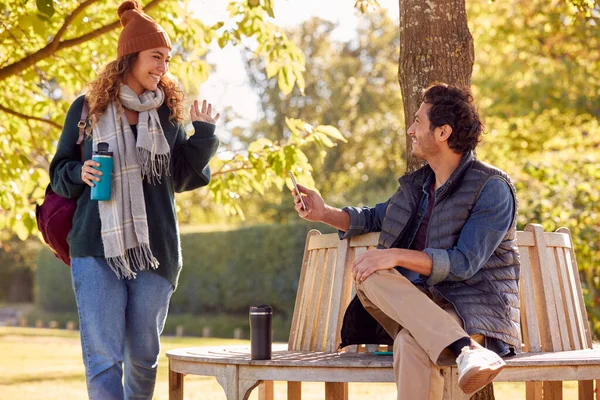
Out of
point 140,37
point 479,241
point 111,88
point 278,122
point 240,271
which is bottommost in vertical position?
point 479,241

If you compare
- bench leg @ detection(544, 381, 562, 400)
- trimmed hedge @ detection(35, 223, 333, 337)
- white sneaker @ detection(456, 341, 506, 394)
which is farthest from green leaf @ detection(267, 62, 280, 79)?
trimmed hedge @ detection(35, 223, 333, 337)

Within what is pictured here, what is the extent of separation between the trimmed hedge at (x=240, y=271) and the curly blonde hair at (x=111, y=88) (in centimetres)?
1382

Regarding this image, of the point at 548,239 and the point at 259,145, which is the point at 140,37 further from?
the point at 259,145

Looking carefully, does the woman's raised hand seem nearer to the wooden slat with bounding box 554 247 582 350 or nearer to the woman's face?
the woman's face

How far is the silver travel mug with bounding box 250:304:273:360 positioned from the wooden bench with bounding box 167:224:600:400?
0.05 m

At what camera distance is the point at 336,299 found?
4422 millimetres

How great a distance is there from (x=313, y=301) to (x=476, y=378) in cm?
153

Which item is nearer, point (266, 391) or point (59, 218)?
point (59, 218)

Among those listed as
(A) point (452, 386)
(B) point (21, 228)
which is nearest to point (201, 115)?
(A) point (452, 386)

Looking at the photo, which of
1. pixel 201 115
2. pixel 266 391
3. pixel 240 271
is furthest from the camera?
pixel 240 271

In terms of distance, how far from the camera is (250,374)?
12.2ft

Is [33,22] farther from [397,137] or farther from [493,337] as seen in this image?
[397,137]

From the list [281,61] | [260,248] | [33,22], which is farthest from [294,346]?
[260,248]

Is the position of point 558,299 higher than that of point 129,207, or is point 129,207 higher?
point 129,207
